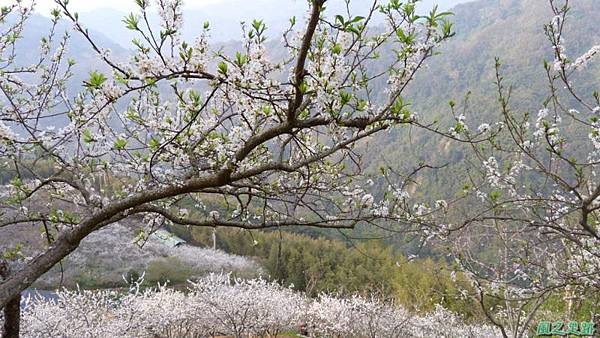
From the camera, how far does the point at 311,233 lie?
38469mm

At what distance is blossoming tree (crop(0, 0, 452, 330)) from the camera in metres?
2.14

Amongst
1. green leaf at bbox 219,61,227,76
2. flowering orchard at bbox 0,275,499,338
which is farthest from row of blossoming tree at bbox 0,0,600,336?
flowering orchard at bbox 0,275,499,338

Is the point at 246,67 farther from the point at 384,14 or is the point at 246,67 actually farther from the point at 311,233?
the point at 311,233

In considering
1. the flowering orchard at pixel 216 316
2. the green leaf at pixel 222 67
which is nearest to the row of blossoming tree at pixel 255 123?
the green leaf at pixel 222 67

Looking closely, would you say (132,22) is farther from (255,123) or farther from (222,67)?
(255,123)

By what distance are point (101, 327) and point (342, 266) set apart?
2094cm

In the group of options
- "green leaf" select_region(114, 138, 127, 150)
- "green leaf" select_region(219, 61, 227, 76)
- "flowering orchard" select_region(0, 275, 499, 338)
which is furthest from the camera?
"flowering orchard" select_region(0, 275, 499, 338)

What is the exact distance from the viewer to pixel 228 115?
2.68 meters

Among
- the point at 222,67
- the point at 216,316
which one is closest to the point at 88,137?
the point at 222,67

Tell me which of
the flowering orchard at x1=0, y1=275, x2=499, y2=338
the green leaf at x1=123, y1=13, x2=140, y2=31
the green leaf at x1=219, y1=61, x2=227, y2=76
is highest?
the green leaf at x1=123, y1=13, x2=140, y2=31

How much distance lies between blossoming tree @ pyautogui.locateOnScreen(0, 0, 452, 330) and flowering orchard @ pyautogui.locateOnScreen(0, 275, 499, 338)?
5.23 meters

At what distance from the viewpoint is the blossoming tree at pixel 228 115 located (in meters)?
2.14

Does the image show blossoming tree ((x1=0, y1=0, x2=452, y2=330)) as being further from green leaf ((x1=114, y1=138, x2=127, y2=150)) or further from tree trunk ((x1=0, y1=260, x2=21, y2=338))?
tree trunk ((x1=0, y1=260, x2=21, y2=338))

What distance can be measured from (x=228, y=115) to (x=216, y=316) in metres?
9.04
